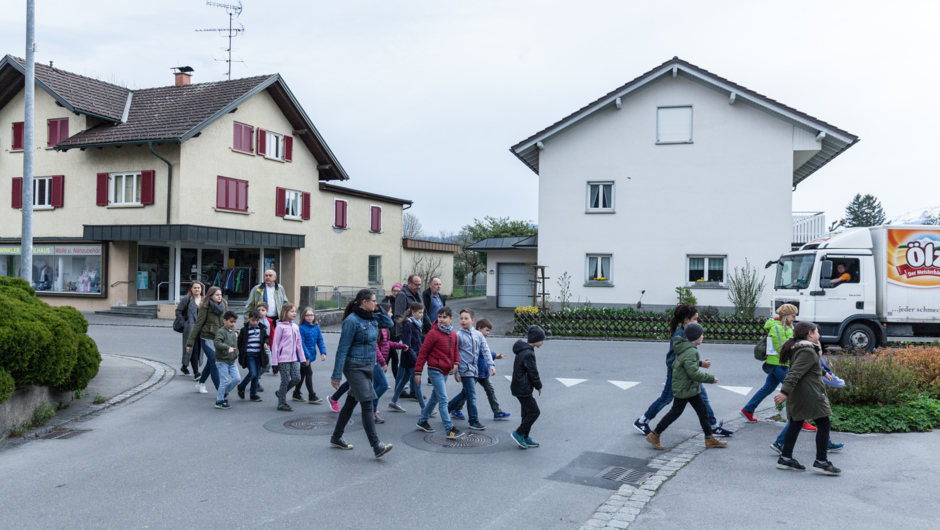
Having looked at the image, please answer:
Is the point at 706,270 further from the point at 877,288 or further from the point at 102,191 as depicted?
the point at 102,191

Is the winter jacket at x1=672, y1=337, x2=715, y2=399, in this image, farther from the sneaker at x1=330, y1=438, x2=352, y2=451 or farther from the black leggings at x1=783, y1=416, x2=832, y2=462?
the sneaker at x1=330, y1=438, x2=352, y2=451

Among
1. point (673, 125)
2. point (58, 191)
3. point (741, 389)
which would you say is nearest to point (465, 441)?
point (741, 389)

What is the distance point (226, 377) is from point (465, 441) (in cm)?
380

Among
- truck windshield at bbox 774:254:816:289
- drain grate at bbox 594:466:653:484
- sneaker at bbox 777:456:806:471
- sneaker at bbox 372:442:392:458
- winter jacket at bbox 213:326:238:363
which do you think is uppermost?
truck windshield at bbox 774:254:816:289

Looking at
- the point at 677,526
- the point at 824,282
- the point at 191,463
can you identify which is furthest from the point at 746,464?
the point at 824,282

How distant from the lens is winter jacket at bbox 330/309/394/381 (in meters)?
6.93

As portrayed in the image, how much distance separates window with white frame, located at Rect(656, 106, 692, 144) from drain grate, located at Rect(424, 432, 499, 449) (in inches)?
769

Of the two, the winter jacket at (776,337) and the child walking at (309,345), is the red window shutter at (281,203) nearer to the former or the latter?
the child walking at (309,345)

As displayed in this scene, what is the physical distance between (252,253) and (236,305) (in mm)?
2589

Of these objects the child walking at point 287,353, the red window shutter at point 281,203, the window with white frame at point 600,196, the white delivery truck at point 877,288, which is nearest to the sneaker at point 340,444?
the child walking at point 287,353

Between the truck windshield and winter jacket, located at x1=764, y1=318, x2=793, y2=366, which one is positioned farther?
the truck windshield

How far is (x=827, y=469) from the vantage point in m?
6.33

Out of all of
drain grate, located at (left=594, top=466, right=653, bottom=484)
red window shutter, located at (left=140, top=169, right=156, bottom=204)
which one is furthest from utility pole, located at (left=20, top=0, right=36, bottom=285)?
red window shutter, located at (left=140, top=169, right=156, bottom=204)

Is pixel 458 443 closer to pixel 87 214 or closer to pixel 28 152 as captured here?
pixel 28 152
